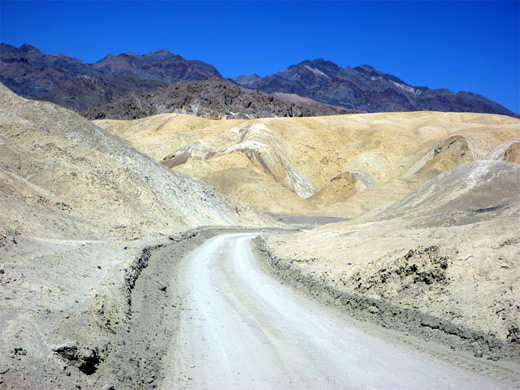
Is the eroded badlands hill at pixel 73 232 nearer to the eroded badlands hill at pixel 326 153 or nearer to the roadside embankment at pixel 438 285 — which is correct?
the roadside embankment at pixel 438 285

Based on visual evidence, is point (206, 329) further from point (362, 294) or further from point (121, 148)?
point (121, 148)

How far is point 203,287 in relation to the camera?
1333cm

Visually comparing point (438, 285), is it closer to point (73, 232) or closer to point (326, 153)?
point (73, 232)

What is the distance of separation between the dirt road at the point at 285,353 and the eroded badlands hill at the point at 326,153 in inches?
1916

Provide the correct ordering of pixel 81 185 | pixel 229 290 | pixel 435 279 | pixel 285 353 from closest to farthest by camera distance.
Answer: pixel 285 353, pixel 435 279, pixel 229 290, pixel 81 185

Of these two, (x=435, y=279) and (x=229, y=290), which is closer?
(x=435, y=279)

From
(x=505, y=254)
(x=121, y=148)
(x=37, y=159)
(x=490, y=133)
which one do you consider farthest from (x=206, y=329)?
(x=490, y=133)

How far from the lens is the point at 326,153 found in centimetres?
8875

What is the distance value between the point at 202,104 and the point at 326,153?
66.9 metres

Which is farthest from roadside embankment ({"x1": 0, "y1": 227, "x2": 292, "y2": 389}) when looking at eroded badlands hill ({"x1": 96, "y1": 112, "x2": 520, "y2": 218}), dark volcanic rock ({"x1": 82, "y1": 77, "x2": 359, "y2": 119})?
dark volcanic rock ({"x1": 82, "y1": 77, "x2": 359, "y2": 119})

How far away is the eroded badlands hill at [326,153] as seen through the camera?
64.9m

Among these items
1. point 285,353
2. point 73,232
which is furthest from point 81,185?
point 285,353

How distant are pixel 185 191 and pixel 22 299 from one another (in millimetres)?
31511

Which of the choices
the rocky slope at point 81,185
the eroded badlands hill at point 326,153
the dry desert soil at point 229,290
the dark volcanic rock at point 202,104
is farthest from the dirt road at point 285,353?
the dark volcanic rock at point 202,104
